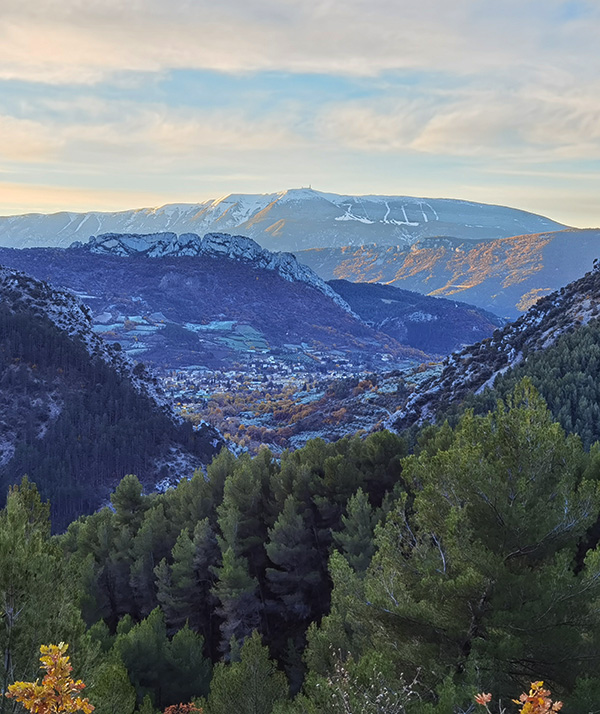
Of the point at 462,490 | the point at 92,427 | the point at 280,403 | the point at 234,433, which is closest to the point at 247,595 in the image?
the point at 462,490

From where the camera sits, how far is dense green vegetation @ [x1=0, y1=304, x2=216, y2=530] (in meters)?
51.8

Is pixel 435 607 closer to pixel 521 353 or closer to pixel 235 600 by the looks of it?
pixel 235 600

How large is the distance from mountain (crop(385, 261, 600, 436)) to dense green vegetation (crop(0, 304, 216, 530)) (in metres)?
22.5

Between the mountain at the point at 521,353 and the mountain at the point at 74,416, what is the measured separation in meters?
21.8

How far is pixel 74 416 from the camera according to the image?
193ft

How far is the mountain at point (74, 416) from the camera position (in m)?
52.4

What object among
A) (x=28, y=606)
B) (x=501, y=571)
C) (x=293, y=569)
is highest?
(x=28, y=606)

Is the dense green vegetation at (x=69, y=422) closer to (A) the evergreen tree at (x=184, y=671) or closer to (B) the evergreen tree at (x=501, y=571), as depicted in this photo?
(A) the evergreen tree at (x=184, y=671)

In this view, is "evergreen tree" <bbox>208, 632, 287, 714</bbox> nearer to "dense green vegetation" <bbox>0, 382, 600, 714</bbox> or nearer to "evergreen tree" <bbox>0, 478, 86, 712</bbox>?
"dense green vegetation" <bbox>0, 382, 600, 714</bbox>

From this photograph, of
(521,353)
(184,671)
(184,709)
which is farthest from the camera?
(521,353)

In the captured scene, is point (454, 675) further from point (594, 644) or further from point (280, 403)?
point (280, 403)

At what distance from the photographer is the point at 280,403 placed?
97.4 metres

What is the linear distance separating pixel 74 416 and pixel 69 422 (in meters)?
1.40

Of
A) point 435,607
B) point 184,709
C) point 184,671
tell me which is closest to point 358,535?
point 184,671
